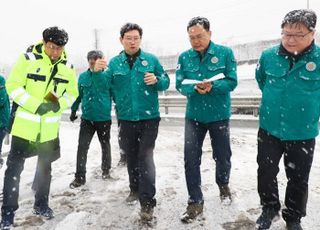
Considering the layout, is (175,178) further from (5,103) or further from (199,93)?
(5,103)

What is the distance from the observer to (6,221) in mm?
3936

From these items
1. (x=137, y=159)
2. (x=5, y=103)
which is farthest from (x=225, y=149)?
(x=5, y=103)

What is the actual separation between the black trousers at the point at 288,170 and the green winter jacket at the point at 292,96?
12 cm

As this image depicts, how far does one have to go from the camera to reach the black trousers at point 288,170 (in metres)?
3.69

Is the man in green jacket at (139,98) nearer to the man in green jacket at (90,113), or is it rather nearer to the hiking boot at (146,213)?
the hiking boot at (146,213)

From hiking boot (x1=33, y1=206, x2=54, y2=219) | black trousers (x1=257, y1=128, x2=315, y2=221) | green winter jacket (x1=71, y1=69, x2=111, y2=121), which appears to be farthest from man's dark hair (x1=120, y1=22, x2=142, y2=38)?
hiking boot (x1=33, y1=206, x2=54, y2=219)

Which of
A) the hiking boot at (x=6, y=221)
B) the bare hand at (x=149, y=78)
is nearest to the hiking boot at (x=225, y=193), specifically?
the bare hand at (x=149, y=78)

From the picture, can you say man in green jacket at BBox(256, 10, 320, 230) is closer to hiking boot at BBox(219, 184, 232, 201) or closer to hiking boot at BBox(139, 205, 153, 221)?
hiking boot at BBox(219, 184, 232, 201)

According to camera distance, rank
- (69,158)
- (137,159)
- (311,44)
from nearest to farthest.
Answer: (311,44) → (137,159) → (69,158)

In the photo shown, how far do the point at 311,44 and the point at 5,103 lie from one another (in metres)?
4.57

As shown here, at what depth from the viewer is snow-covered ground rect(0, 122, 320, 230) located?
13.7ft

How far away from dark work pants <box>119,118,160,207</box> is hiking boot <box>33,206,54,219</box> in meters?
1.10

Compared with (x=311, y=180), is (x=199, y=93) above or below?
above

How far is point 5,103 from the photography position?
580cm
